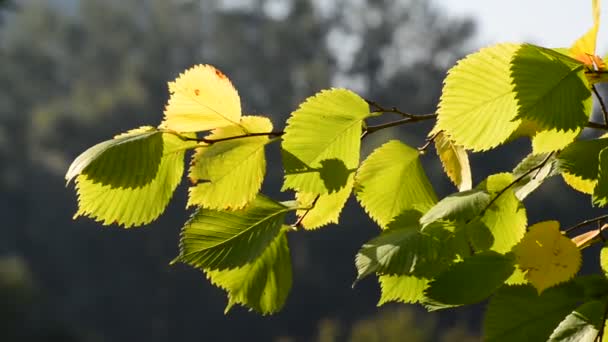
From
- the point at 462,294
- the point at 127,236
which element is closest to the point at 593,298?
the point at 462,294

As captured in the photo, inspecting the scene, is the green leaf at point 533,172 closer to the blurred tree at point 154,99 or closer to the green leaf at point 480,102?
the green leaf at point 480,102

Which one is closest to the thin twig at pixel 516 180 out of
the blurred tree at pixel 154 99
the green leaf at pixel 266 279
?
the green leaf at pixel 266 279

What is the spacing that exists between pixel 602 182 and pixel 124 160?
213mm

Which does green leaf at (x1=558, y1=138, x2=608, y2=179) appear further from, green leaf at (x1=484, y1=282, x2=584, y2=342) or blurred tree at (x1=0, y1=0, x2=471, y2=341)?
blurred tree at (x1=0, y1=0, x2=471, y2=341)

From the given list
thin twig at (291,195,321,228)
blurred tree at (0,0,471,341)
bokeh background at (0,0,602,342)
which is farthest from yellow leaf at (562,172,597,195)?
blurred tree at (0,0,471,341)

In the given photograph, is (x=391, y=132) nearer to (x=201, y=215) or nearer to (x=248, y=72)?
(x=248, y=72)

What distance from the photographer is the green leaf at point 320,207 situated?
1.82 feet

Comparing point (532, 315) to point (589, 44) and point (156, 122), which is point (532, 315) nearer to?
point (589, 44)

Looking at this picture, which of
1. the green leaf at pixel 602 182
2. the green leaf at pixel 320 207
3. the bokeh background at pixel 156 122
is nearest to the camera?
the green leaf at pixel 602 182

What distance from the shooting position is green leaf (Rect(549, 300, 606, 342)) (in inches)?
18.4

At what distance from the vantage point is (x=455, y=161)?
1.92 ft

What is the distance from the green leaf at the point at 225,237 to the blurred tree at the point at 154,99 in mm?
23137

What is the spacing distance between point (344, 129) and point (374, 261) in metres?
0.07

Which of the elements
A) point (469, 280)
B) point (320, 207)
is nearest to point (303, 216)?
point (320, 207)
